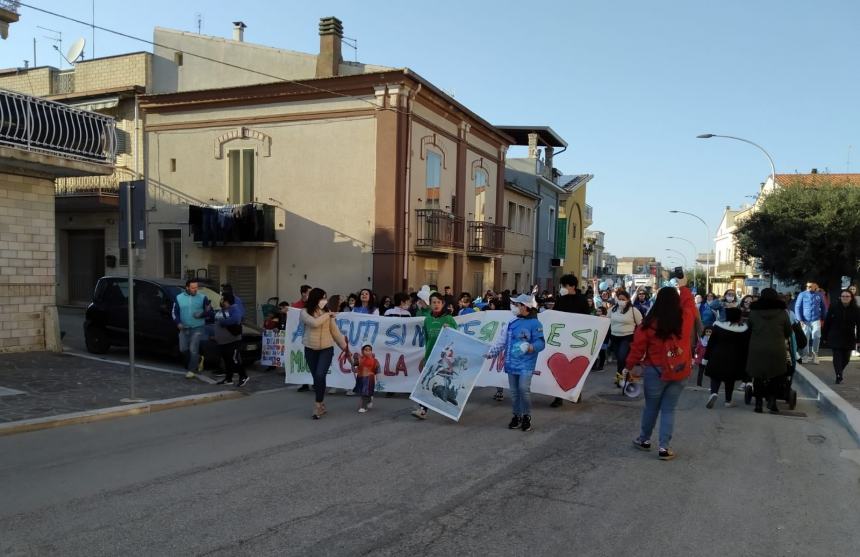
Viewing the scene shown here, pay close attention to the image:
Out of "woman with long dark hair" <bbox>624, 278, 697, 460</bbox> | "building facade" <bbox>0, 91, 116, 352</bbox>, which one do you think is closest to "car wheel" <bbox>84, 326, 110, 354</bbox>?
"building facade" <bbox>0, 91, 116, 352</bbox>

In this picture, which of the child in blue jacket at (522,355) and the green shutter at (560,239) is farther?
the green shutter at (560,239)

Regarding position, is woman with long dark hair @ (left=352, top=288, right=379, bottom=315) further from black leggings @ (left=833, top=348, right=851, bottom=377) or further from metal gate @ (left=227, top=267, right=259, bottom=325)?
metal gate @ (left=227, top=267, right=259, bottom=325)

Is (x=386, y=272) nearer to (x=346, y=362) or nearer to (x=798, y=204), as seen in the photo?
(x=346, y=362)

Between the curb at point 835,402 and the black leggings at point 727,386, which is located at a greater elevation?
the black leggings at point 727,386

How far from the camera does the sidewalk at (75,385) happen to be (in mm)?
8383

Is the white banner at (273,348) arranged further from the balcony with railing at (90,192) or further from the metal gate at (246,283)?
the balcony with railing at (90,192)

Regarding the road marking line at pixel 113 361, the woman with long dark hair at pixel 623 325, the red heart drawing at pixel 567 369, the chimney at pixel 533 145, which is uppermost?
the chimney at pixel 533 145

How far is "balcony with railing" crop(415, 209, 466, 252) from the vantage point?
20062 mm

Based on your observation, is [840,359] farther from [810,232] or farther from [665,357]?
[810,232]

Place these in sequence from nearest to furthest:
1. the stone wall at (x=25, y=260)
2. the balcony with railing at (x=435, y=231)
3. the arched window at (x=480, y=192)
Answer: the stone wall at (x=25, y=260) → the balcony with railing at (x=435, y=231) → the arched window at (x=480, y=192)

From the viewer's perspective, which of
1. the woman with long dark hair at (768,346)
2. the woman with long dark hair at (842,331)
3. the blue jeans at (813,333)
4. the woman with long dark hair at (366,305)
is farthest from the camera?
the blue jeans at (813,333)

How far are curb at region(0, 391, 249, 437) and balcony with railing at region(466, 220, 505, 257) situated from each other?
1513cm

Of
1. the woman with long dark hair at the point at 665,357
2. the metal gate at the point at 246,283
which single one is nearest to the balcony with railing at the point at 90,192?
the metal gate at the point at 246,283

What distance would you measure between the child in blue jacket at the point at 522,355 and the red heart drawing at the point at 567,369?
1784mm
